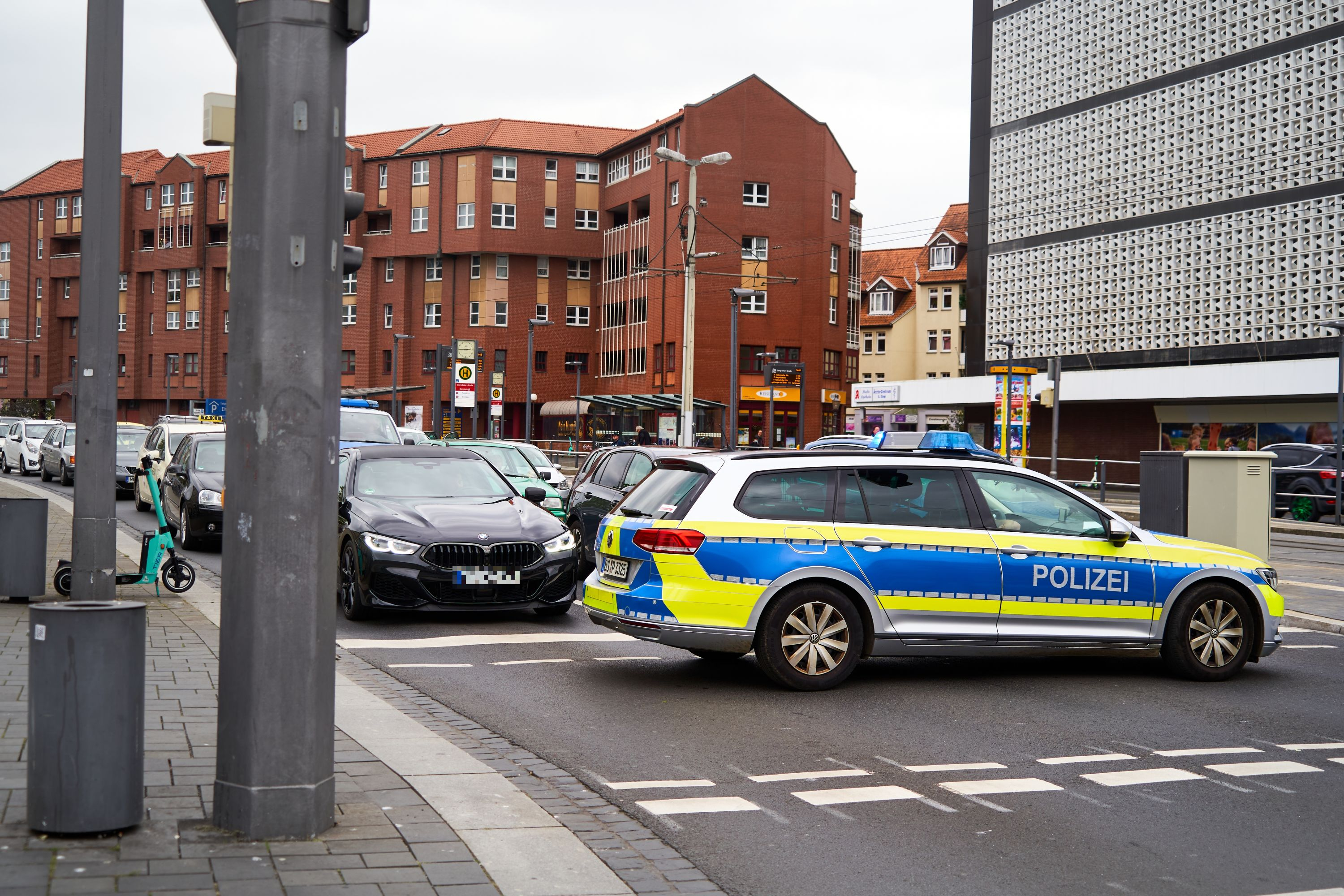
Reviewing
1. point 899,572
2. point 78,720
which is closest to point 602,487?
Result: point 899,572

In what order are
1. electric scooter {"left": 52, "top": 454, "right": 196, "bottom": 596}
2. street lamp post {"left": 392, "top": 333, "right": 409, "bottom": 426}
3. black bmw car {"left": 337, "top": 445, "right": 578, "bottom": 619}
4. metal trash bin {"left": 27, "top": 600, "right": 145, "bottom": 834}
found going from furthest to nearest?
street lamp post {"left": 392, "top": 333, "right": 409, "bottom": 426}, electric scooter {"left": 52, "top": 454, "right": 196, "bottom": 596}, black bmw car {"left": 337, "top": 445, "right": 578, "bottom": 619}, metal trash bin {"left": 27, "top": 600, "right": 145, "bottom": 834}

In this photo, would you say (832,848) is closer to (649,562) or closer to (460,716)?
(460,716)

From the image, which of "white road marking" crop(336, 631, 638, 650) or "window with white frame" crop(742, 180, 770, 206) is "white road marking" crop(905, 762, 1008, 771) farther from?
"window with white frame" crop(742, 180, 770, 206)

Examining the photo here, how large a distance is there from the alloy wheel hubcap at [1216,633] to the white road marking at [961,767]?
3.36 meters

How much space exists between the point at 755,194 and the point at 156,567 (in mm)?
62017

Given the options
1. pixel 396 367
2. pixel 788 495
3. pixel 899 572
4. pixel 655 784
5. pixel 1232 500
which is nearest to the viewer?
pixel 655 784

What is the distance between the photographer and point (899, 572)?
920 centimetres

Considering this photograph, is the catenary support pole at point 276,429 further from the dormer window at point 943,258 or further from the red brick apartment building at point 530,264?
the dormer window at point 943,258

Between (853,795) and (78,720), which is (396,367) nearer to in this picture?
(853,795)

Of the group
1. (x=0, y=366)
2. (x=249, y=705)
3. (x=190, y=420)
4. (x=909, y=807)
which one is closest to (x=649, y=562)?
(x=909, y=807)

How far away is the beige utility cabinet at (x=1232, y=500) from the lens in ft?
52.9

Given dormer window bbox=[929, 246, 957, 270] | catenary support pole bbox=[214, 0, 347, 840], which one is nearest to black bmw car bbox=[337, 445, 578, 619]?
catenary support pole bbox=[214, 0, 347, 840]

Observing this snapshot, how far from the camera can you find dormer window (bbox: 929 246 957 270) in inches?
3615

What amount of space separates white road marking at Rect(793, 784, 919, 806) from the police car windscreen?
10.1 ft
